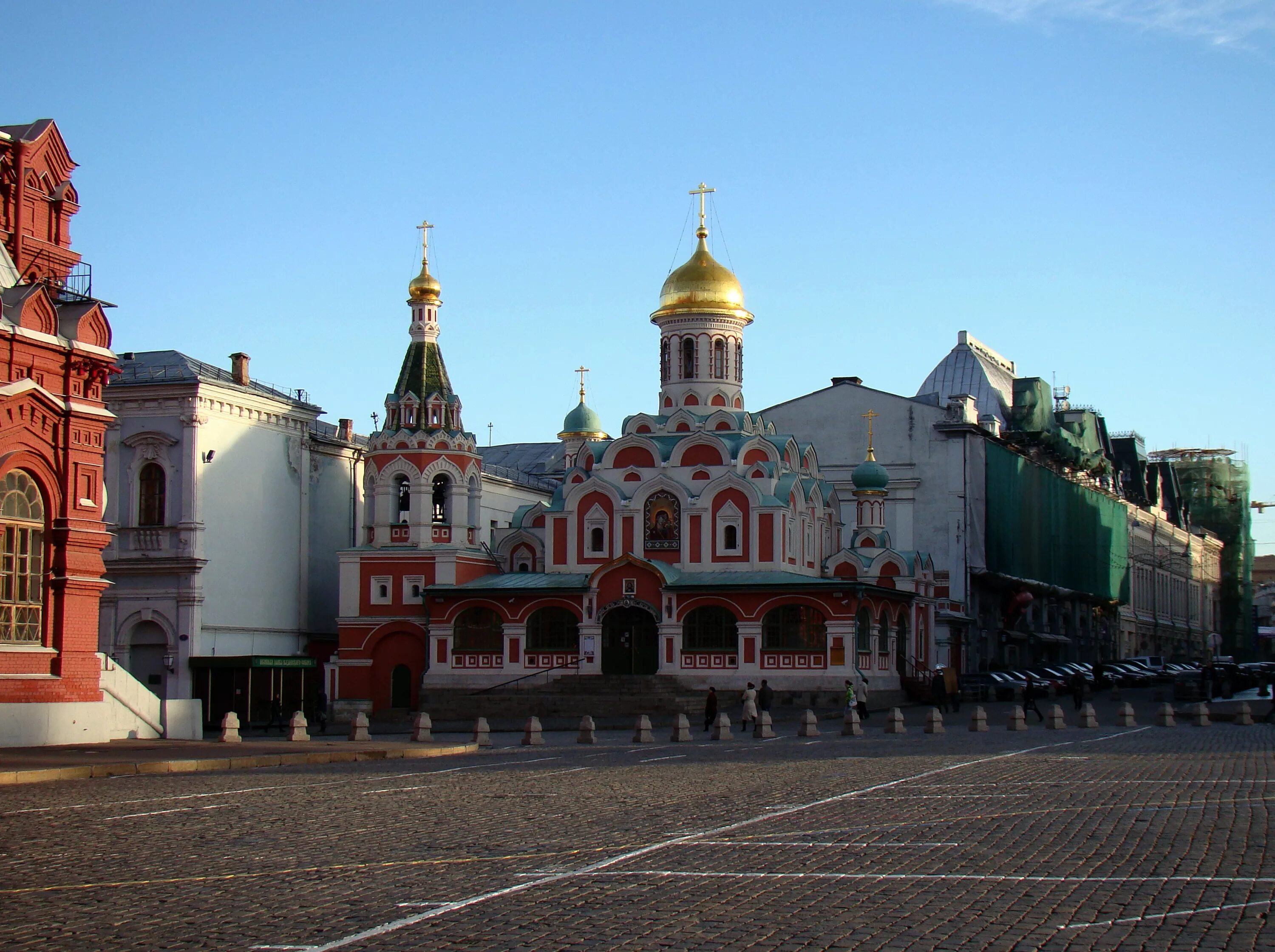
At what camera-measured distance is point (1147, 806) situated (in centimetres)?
1683

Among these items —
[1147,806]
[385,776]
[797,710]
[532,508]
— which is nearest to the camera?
[1147,806]

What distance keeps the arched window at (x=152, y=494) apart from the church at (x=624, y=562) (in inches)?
254

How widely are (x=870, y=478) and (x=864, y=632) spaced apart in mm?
10623

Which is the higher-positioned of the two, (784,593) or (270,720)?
(784,593)

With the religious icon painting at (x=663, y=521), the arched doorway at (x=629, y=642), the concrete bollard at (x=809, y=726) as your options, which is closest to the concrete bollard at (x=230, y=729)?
the concrete bollard at (x=809, y=726)

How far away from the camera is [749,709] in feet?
122

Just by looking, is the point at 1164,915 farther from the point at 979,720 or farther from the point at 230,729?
the point at 979,720

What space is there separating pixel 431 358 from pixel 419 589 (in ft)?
25.3

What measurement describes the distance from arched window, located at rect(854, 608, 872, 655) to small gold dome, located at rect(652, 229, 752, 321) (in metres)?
11.9

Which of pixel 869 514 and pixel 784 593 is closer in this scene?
pixel 784 593

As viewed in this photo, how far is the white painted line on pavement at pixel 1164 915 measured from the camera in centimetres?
985

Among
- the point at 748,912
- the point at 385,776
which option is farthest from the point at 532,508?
the point at 748,912

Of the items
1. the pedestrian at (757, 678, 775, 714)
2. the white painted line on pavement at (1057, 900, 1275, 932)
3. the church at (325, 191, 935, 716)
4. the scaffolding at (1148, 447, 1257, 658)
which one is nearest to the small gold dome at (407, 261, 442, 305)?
the church at (325, 191, 935, 716)

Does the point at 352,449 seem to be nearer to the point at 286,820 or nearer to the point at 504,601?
the point at 504,601
